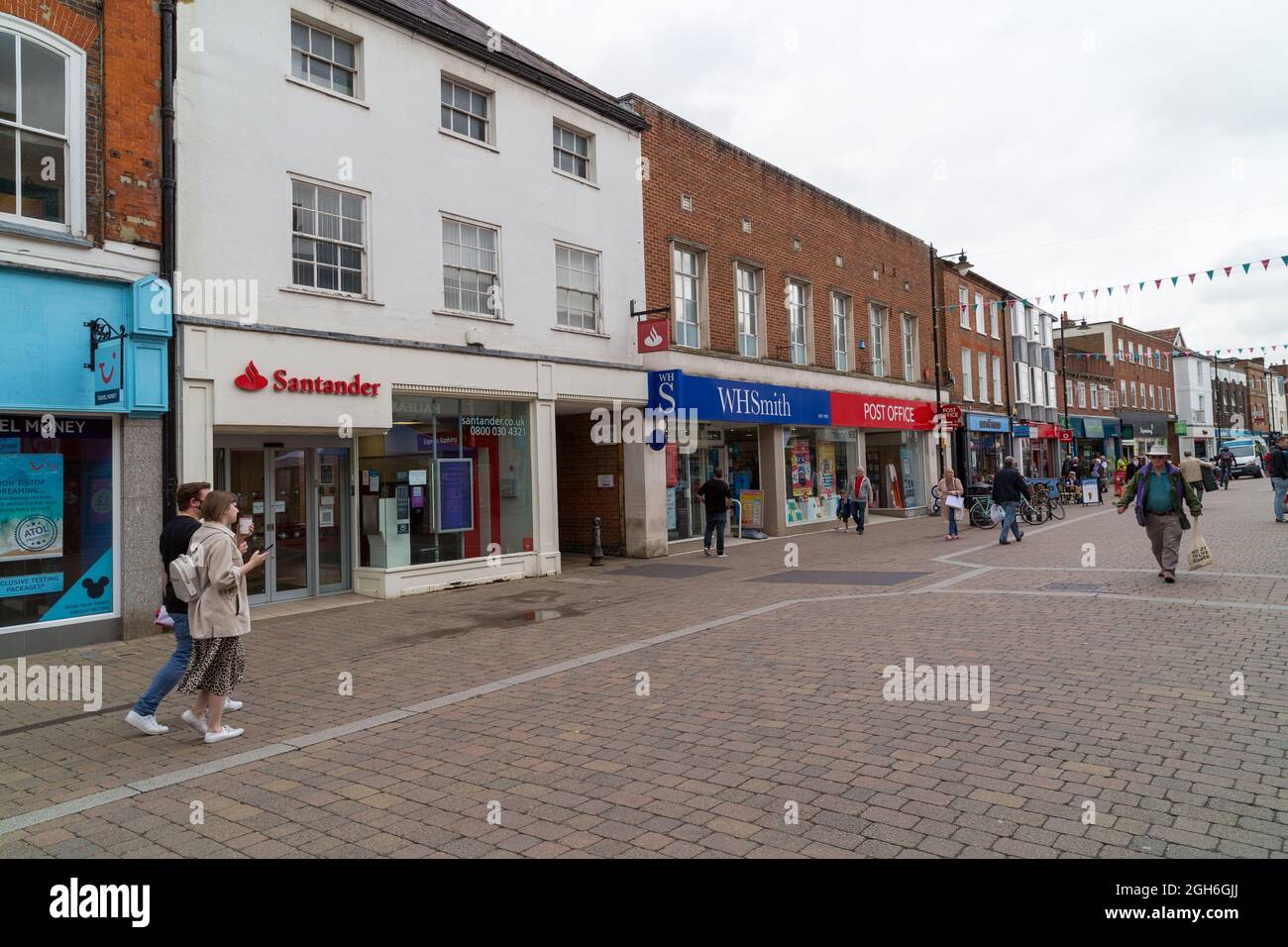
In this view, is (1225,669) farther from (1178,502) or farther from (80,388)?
(80,388)

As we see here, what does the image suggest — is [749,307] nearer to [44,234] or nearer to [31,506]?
[44,234]

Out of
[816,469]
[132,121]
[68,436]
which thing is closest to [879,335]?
[816,469]

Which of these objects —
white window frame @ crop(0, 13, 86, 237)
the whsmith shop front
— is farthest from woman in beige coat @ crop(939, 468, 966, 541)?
white window frame @ crop(0, 13, 86, 237)

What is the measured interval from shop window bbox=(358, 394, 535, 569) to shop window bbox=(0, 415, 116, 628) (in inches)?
149

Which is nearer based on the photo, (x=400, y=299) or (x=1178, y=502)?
(x=1178, y=502)

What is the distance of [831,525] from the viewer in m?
23.4

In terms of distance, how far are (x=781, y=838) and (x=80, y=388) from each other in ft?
30.1

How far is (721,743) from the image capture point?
5.11m

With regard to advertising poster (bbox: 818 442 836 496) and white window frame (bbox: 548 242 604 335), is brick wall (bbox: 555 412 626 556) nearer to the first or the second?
white window frame (bbox: 548 242 604 335)

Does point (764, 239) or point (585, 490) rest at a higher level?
point (764, 239)

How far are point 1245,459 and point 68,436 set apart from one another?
198 feet

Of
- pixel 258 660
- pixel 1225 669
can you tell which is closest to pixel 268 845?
pixel 258 660

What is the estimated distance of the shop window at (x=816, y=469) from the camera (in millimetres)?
22094

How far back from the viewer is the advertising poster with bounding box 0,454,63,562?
348 inches
